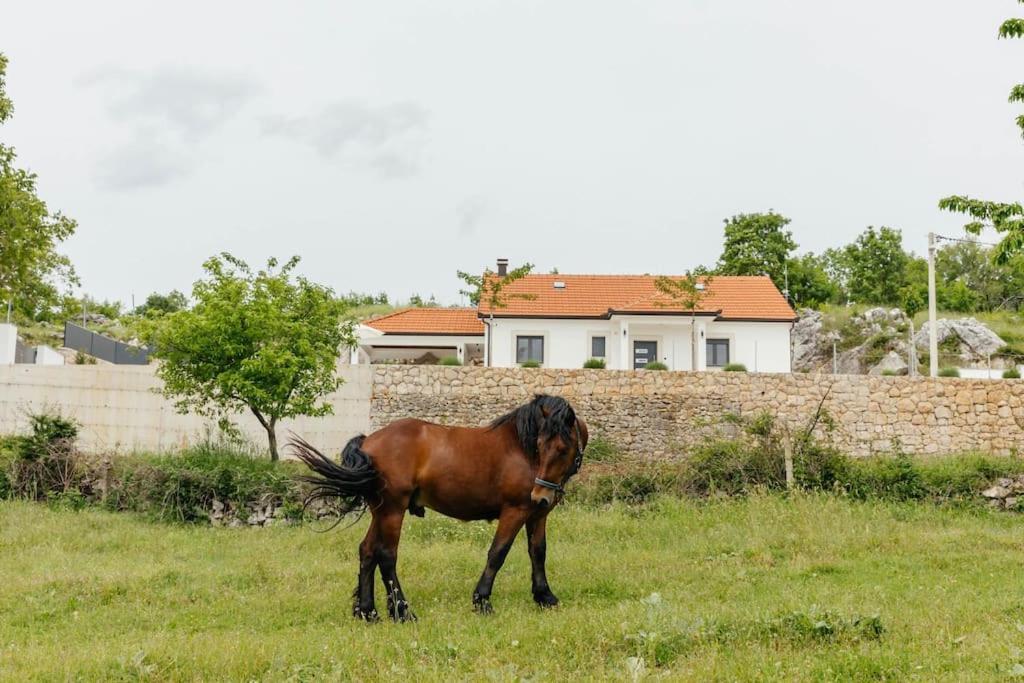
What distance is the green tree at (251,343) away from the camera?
16.8 metres

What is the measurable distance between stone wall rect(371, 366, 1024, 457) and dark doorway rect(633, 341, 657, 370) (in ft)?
31.5

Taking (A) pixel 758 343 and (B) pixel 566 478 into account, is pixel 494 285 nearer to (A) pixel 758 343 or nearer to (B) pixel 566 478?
(A) pixel 758 343

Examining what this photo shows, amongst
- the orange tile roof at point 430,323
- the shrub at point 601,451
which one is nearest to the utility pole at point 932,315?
the shrub at point 601,451

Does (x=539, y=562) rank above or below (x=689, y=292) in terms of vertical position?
below

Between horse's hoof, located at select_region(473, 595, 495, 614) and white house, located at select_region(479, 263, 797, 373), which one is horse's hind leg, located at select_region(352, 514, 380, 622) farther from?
white house, located at select_region(479, 263, 797, 373)

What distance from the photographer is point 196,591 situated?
9.31 meters

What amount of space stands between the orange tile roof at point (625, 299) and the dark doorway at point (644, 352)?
1461 millimetres

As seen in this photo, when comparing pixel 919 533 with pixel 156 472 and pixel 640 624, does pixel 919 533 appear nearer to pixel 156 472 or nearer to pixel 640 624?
pixel 640 624

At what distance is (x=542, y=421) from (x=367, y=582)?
7.09ft

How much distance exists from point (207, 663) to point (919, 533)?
30.6 feet

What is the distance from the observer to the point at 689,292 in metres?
31.5

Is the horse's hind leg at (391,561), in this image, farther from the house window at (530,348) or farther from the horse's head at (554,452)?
the house window at (530,348)

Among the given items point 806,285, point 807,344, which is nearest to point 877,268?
point 806,285

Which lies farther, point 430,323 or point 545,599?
point 430,323
